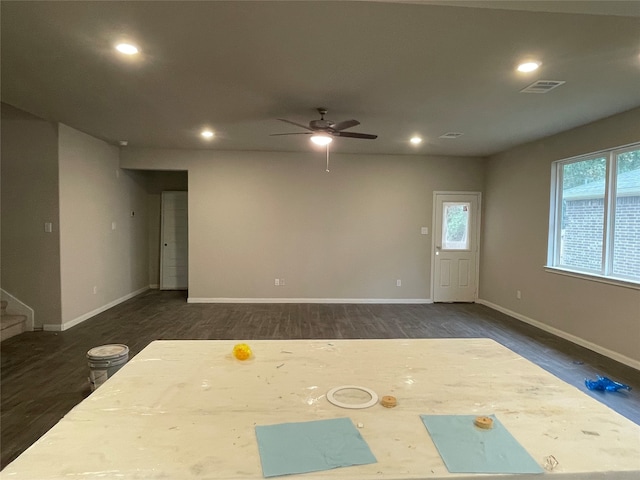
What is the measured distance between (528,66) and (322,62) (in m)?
1.58

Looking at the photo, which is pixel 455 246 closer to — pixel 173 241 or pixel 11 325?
pixel 173 241

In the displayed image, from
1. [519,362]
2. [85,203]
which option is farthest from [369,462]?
[85,203]

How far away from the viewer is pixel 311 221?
6379 millimetres

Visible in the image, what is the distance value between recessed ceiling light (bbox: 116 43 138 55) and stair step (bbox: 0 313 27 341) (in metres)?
3.70

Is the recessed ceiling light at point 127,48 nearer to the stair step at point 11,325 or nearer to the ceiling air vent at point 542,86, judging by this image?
the ceiling air vent at point 542,86

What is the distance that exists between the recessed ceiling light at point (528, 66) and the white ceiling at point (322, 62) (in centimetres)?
7

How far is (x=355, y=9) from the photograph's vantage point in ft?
6.66

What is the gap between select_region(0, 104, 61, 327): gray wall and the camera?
4.40 meters

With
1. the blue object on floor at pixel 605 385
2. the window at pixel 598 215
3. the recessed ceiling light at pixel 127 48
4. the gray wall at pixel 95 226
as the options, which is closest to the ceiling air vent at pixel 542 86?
the window at pixel 598 215

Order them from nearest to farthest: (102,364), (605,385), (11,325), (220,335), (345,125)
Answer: (102,364) < (605,385) < (345,125) < (11,325) < (220,335)

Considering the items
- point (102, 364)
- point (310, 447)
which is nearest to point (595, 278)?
point (310, 447)

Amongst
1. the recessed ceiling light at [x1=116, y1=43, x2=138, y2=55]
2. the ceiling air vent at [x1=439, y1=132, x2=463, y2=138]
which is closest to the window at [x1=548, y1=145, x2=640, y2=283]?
the ceiling air vent at [x1=439, y1=132, x2=463, y2=138]

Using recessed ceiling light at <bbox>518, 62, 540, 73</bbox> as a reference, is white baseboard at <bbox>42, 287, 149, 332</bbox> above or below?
below

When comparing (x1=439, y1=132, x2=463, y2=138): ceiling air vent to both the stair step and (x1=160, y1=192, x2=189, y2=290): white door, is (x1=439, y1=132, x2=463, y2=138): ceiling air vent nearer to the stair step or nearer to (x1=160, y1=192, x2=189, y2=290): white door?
(x1=160, y1=192, x2=189, y2=290): white door
